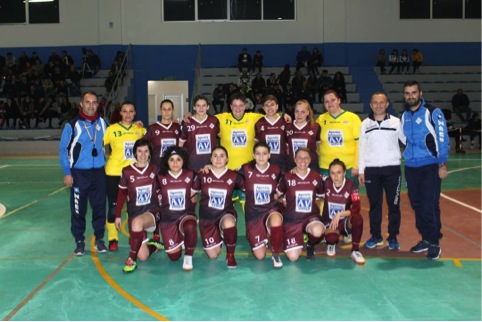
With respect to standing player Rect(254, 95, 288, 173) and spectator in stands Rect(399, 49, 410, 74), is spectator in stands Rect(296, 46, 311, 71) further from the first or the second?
standing player Rect(254, 95, 288, 173)

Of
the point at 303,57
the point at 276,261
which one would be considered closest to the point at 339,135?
the point at 276,261

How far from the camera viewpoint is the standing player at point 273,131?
7066mm

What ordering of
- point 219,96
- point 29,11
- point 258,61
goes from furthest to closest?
point 29,11, point 258,61, point 219,96

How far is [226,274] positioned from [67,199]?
558cm

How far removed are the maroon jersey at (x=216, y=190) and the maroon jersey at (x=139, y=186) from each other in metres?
0.53

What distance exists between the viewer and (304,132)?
6992mm

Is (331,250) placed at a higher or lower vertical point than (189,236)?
lower

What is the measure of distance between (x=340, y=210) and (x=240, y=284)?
1719mm

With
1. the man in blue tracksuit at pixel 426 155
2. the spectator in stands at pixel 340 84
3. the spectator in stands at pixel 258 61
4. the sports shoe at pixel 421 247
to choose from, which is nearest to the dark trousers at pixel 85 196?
the man in blue tracksuit at pixel 426 155

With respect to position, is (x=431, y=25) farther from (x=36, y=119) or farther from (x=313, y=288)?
(x=313, y=288)

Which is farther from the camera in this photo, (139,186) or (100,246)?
(100,246)

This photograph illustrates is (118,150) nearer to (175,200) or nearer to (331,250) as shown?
(175,200)

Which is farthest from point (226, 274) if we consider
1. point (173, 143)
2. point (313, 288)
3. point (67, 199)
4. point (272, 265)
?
point (67, 199)

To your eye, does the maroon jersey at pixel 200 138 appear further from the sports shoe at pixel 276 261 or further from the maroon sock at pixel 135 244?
the sports shoe at pixel 276 261
